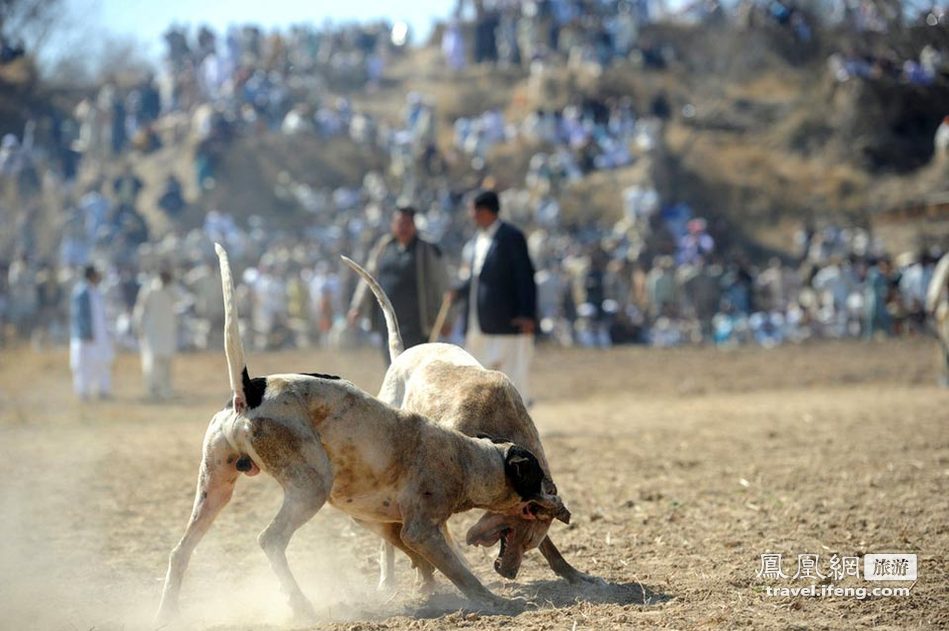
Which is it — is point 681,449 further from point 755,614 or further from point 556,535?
point 755,614

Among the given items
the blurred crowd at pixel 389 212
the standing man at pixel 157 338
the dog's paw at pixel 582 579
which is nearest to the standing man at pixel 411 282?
the dog's paw at pixel 582 579

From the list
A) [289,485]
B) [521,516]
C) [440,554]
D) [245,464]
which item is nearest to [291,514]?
[289,485]

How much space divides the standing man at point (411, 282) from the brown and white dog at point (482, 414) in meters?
3.91

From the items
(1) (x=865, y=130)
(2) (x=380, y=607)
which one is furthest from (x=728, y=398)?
(1) (x=865, y=130)

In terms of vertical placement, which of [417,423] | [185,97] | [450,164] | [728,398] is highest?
[185,97]

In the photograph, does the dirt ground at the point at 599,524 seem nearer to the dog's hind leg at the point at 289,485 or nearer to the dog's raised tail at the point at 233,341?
the dog's hind leg at the point at 289,485

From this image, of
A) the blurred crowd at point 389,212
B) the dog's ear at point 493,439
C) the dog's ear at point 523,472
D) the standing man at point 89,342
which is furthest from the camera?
the blurred crowd at point 389,212

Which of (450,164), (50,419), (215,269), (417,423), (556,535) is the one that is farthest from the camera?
(450,164)

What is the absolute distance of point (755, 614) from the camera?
212 inches

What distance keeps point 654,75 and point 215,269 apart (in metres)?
19.9

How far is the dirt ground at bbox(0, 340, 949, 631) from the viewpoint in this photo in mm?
5711

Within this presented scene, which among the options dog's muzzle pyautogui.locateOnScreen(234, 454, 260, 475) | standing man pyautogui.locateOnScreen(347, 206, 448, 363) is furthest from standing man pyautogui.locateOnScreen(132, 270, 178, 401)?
dog's muzzle pyautogui.locateOnScreen(234, 454, 260, 475)

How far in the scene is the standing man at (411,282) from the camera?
426 inches

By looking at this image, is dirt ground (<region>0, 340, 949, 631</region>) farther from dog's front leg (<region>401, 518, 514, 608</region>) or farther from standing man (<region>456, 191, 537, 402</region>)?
standing man (<region>456, 191, 537, 402</region>)
